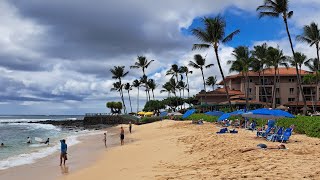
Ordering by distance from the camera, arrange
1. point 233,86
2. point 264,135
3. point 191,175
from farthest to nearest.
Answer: point 233,86
point 264,135
point 191,175

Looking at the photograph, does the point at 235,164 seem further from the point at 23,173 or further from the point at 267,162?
the point at 23,173

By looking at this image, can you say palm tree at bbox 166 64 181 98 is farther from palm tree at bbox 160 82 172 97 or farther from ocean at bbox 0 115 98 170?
ocean at bbox 0 115 98 170

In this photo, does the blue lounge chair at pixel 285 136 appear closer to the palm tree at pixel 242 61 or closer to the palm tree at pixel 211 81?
the palm tree at pixel 242 61

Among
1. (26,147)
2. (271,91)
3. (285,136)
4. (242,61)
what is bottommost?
(26,147)

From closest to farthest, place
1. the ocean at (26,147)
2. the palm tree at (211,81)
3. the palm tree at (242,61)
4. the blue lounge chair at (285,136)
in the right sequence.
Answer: the blue lounge chair at (285,136)
the ocean at (26,147)
the palm tree at (242,61)
the palm tree at (211,81)

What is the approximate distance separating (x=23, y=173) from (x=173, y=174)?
28.1ft

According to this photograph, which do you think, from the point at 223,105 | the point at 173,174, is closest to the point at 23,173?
the point at 173,174

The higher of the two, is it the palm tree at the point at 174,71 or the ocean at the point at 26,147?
the palm tree at the point at 174,71

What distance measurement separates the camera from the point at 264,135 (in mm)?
19516

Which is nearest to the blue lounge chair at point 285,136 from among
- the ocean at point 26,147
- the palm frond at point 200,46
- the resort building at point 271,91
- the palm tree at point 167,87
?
the ocean at point 26,147

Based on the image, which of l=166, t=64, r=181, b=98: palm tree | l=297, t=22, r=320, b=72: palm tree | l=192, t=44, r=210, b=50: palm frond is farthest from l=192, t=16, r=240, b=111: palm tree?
l=166, t=64, r=181, b=98: palm tree

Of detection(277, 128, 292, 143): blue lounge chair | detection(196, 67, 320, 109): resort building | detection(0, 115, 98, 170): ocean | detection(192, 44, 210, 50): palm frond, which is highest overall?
detection(192, 44, 210, 50): palm frond

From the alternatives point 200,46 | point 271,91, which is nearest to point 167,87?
point 271,91

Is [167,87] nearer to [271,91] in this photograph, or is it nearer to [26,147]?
[271,91]
